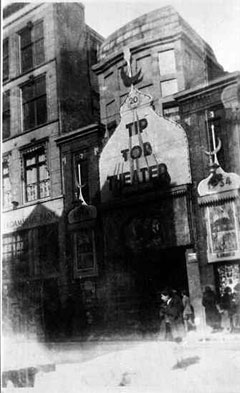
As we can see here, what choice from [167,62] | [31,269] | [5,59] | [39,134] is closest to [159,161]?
[167,62]

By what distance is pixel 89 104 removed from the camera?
7047 mm

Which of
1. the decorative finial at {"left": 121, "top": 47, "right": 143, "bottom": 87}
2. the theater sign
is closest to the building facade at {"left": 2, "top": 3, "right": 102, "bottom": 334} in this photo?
the decorative finial at {"left": 121, "top": 47, "right": 143, "bottom": 87}

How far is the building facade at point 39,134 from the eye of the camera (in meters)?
6.68

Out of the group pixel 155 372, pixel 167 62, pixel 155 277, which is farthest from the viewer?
pixel 167 62

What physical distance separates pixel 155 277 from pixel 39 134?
2.98 metres

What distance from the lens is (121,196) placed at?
6.40m

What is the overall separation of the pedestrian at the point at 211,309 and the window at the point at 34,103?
12.0 feet

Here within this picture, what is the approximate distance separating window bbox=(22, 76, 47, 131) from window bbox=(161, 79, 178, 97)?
2033mm

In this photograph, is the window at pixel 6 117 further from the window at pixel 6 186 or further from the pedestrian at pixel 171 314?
the pedestrian at pixel 171 314

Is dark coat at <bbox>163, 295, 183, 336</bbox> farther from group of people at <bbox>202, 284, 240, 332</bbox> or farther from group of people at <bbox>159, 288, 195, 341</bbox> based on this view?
group of people at <bbox>202, 284, 240, 332</bbox>

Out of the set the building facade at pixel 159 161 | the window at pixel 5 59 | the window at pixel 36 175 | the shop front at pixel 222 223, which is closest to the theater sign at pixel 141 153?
the building facade at pixel 159 161

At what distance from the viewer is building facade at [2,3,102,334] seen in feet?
21.9

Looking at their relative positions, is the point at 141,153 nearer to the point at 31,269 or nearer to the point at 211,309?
the point at 211,309

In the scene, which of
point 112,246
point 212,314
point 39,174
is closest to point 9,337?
point 112,246
